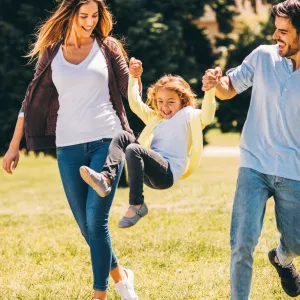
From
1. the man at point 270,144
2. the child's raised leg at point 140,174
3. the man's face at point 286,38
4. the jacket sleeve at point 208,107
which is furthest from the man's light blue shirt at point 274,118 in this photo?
the child's raised leg at point 140,174

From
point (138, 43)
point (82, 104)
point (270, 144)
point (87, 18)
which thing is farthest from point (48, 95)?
point (138, 43)

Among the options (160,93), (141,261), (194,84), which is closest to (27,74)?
(194,84)

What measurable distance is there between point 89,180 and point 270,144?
121cm

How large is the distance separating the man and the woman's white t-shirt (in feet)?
2.74

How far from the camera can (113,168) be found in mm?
5668

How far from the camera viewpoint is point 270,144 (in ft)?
17.4

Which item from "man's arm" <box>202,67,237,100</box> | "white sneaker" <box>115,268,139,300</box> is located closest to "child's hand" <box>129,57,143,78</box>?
"man's arm" <box>202,67,237,100</box>

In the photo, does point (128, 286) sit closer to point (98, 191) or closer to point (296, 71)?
point (98, 191)

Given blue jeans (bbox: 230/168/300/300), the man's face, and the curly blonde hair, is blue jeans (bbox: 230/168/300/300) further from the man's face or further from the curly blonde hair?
the curly blonde hair

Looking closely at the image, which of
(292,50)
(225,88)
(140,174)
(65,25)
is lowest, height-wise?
(140,174)

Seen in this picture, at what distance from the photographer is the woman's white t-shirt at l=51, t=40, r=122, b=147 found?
5766mm

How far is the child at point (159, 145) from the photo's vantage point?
571 cm

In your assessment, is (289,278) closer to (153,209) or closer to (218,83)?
(218,83)

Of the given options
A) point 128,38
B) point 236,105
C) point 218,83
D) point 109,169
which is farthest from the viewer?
point 236,105
